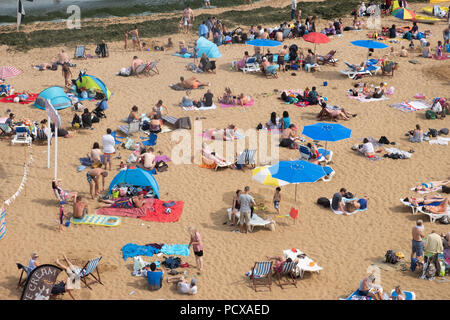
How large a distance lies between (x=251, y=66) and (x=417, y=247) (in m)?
15.2

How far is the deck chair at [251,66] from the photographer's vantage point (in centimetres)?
2828

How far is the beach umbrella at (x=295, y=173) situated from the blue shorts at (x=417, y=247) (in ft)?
10.0

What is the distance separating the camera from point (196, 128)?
890 inches

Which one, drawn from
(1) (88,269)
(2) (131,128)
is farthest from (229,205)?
(2) (131,128)

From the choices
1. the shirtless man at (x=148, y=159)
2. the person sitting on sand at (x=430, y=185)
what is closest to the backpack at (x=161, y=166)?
the shirtless man at (x=148, y=159)

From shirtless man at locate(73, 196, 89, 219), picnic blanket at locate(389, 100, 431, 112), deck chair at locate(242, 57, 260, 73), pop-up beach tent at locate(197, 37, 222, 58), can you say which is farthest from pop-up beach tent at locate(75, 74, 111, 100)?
picnic blanket at locate(389, 100, 431, 112)

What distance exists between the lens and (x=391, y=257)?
50.0 ft

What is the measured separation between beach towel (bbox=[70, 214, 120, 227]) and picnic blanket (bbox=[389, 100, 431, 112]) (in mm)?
13469

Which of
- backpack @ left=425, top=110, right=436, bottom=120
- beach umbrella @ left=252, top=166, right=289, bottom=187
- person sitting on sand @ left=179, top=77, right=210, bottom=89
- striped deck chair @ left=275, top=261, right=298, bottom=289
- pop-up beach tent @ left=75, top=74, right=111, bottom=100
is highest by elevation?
pop-up beach tent @ left=75, top=74, right=111, bottom=100

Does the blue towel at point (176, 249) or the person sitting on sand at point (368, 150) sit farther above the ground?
the person sitting on sand at point (368, 150)

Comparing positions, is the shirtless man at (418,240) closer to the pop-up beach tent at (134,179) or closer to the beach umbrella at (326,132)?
the beach umbrella at (326,132)

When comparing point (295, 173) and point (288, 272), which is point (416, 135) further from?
point (288, 272)

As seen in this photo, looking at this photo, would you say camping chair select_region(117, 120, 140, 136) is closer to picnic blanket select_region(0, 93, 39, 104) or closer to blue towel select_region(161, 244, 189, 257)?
picnic blanket select_region(0, 93, 39, 104)

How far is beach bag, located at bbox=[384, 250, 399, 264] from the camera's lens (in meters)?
15.2
